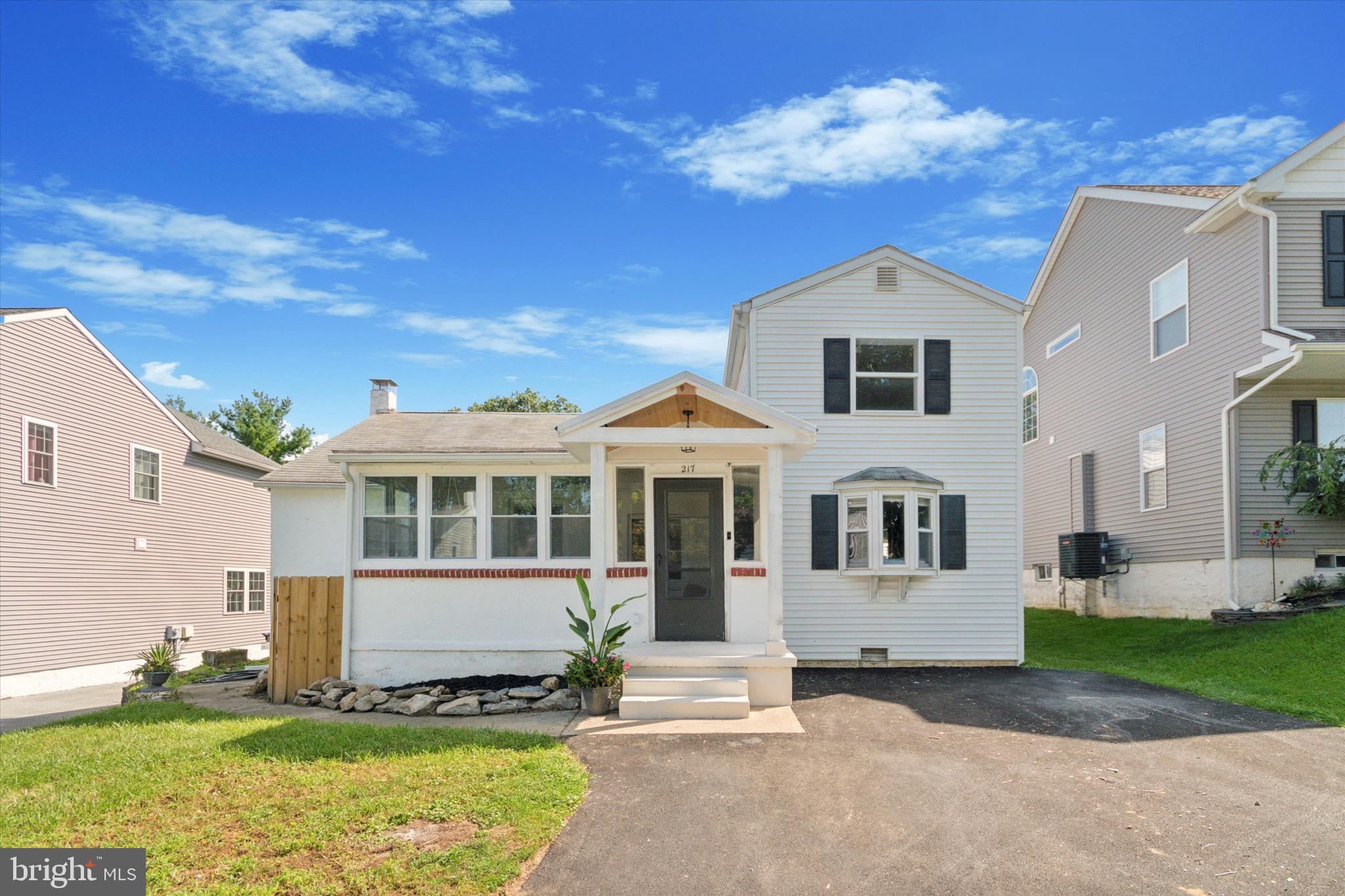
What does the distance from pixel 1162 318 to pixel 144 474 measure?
19.8 metres

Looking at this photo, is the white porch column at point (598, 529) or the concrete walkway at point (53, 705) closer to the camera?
the white porch column at point (598, 529)

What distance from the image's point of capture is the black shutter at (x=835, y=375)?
11.9 meters

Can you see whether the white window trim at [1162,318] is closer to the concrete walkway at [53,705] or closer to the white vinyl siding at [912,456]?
the white vinyl siding at [912,456]

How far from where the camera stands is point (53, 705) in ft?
42.3

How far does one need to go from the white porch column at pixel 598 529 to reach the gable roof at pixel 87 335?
38.2ft

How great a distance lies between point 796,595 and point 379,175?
10.0m

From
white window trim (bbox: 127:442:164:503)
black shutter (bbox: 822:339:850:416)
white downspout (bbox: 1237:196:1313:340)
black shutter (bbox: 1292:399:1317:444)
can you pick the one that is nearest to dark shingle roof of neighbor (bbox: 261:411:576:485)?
black shutter (bbox: 822:339:850:416)

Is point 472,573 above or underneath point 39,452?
underneath

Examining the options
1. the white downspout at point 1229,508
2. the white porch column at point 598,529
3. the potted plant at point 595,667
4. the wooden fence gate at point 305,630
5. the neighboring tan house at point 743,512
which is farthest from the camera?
the white downspout at point 1229,508

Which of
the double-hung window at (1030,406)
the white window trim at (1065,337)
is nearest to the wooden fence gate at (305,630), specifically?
the white window trim at (1065,337)

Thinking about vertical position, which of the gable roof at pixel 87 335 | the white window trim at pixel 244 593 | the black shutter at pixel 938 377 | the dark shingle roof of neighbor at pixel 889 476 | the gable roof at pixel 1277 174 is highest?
the gable roof at pixel 1277 174

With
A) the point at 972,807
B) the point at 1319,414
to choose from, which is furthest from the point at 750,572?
the point at 1319,414

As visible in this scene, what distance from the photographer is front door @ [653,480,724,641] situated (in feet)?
34.9

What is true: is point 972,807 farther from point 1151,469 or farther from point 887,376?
point 1151,469
